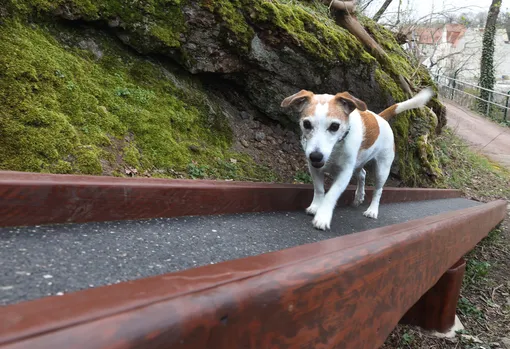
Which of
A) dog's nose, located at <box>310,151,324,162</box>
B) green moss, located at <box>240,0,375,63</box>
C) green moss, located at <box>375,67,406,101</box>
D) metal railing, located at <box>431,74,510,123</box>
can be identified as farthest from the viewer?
metal railing, located at <box>431,74,510,123</box>

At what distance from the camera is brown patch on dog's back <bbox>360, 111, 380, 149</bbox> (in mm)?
3689

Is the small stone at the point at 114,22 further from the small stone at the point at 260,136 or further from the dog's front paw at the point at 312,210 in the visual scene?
the dog's front paw at the point at 312,210

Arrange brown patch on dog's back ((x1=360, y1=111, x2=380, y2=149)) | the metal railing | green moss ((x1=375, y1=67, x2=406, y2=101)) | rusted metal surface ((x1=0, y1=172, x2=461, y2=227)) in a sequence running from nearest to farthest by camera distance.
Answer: rusted metal surface ((x1=0, y1=172, x2=461, y2=227)) < brown patch on dog's back ((x1=360, y1=111, x2=380, y2=149)) < green moss ((x1=375, y1=67, x2=406, y2=101)) < the metal railing

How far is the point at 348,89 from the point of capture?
5.92 m

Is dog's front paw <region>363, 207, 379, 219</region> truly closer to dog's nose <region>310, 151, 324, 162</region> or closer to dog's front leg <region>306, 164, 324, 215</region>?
dog's front leg <region>306, 164, 324, 215</region>

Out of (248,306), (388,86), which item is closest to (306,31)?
(388,86)

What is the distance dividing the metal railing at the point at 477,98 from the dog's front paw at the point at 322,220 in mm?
18199

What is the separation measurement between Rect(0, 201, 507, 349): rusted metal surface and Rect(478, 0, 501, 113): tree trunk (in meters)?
23.1

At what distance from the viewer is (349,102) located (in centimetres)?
323

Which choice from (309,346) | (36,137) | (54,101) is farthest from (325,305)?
(54,101)

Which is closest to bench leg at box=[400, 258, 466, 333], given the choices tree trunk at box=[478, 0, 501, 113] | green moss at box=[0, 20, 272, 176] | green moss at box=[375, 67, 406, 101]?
green moss at box=[0, 20, 272, 176]

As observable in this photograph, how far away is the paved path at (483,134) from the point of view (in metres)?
14.3

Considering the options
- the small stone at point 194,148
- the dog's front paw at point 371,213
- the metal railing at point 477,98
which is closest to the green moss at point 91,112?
the small stone at point 194,148

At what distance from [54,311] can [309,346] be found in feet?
2.21
